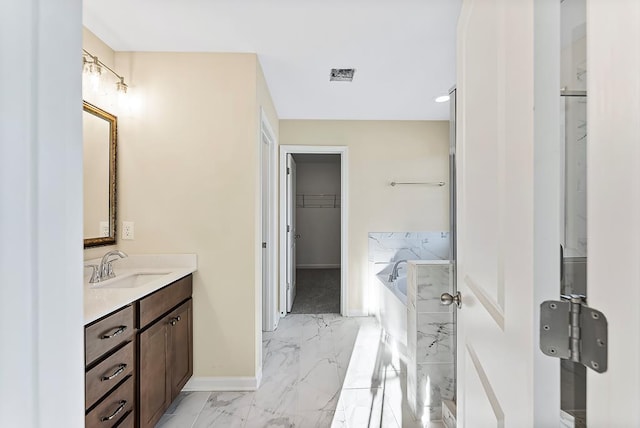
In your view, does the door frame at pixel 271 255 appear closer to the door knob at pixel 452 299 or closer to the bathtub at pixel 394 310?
the bathtub at pixel 394 310

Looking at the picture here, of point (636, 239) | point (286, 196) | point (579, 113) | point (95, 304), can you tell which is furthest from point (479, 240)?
point (286, 196)

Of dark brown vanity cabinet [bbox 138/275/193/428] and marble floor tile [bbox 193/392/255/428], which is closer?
dark brown vanity cabinet [bbox 138/275/193/428]

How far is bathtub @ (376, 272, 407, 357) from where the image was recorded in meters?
2.44

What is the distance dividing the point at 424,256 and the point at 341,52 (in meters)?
2.56

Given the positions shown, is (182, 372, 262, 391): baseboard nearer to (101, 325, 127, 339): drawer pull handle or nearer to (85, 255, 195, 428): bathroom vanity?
(85, 255, 195, 428): bathroom vanity

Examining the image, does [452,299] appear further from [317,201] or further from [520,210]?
[317,201]

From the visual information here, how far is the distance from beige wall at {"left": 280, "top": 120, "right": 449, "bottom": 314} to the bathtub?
1.16 feet

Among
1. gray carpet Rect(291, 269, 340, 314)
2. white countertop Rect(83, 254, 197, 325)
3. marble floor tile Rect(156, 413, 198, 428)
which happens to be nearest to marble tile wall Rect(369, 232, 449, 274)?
gray carpet Rect(291, 269, 340, 314)

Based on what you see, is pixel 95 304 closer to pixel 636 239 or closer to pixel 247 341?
pixel 247 341

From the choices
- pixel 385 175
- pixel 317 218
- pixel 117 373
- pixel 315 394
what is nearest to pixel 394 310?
pixel 315 394

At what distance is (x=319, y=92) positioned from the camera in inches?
109

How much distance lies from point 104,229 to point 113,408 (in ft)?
3.85

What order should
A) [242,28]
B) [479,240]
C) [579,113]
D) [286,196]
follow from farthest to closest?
[286,196] < [242,28] < [479,240] < [579,113]

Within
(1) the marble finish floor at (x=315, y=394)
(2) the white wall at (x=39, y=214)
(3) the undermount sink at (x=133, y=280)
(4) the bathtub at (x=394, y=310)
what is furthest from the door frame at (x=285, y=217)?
(2) the white wall at (x=39, y=214)
